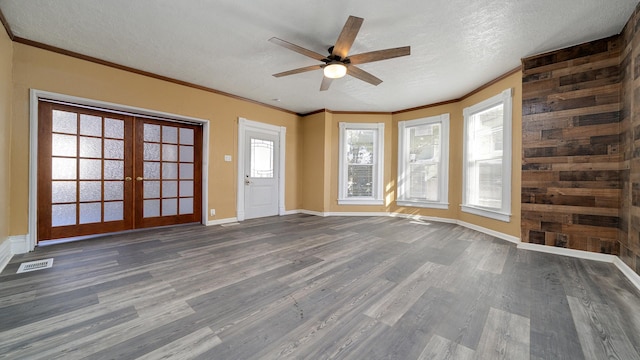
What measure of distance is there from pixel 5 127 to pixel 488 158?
649 centimetres

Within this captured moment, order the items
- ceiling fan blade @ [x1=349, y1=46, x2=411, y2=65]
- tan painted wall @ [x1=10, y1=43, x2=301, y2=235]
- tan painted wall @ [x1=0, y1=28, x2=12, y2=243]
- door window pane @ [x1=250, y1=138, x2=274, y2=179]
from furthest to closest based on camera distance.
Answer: door window pane @ [x1=250, y1=138, x2=274, y2=179]
tan painted wall @ [x1=10, y1=43, x2=301, y2=235]
tan painted wall @ [x1=0, y1=28, x2=12, y2=243]
ceiling fan blade @ [x1=349, y1=46, x2=411, y2=65]

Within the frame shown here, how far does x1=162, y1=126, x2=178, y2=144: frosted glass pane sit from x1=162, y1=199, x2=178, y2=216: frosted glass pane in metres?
1.06

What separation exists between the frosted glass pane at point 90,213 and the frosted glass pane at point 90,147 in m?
0.73

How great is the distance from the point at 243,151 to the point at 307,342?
166 inches

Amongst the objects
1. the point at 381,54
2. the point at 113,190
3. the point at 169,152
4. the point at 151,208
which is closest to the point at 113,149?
the point at 113,190

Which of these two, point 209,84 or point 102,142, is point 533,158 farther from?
point 102,142

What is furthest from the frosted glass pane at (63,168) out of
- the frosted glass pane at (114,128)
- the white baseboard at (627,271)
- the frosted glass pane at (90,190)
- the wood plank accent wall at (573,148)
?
the white baseboard at (627,271)

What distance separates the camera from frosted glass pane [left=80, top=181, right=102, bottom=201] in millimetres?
3518

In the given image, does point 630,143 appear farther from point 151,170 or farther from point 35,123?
point 35,123

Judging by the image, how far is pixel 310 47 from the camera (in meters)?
3.01

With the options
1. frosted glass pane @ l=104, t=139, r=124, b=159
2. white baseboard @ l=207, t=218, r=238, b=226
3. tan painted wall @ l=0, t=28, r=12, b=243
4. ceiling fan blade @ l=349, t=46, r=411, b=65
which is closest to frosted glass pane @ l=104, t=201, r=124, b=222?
frosted glass pane @ l=104, t=139, r=124, b=159

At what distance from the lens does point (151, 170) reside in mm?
4156

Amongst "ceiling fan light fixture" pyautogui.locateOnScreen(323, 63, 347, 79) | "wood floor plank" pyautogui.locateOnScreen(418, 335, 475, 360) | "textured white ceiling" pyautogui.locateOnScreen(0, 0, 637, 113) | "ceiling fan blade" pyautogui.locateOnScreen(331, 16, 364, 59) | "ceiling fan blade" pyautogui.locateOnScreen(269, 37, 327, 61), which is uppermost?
"textured white ceiling" pyautogui.locateOnScreen(0, 0, 637, 113)

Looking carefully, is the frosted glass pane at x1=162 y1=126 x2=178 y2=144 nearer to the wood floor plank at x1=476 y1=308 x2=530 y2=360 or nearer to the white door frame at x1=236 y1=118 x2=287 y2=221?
the white door frame at x1=236 y1=118 x2=287 y2=221
